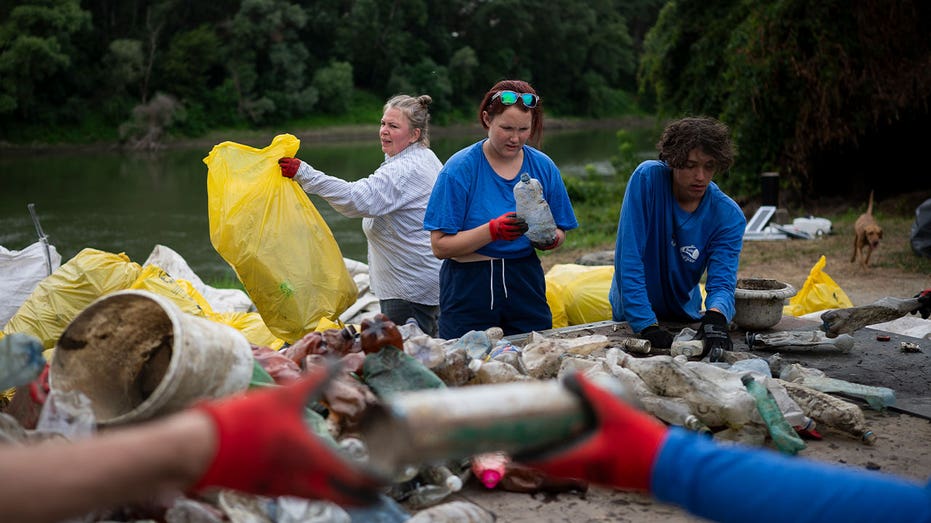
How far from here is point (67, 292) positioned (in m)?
3.94

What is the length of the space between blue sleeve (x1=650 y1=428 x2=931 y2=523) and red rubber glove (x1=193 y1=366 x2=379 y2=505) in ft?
1.49

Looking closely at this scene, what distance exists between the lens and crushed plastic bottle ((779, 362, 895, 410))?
109 inches

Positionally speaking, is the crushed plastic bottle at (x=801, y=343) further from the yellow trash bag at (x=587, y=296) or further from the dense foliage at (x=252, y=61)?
the dense foliage at (x=252, y=61)

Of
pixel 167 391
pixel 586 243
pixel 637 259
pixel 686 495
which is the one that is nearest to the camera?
pixel 686 495

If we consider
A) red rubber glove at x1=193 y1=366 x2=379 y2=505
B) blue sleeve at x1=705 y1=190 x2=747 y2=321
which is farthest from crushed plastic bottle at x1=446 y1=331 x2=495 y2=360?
red rubber glove at x1=193 y1=366 x2=379 y2=505

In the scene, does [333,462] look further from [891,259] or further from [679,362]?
[891,259]

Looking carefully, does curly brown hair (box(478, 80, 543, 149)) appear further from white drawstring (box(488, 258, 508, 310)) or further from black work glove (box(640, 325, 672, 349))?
black work glove (box(640, 325, 672, 349))

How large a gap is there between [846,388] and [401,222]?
6.41ft

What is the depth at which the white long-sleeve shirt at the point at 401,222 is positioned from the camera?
378cm

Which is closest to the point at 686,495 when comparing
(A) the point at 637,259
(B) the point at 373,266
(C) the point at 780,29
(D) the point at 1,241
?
(A) the point at 637,259

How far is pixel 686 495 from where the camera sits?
124 centimetres

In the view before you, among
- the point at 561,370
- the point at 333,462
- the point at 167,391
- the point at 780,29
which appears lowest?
the point at 561,370

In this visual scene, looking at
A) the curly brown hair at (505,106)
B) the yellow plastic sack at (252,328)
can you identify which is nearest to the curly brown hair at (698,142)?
the curly brown hair at (505,106)

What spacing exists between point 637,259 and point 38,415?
7.19 feet
